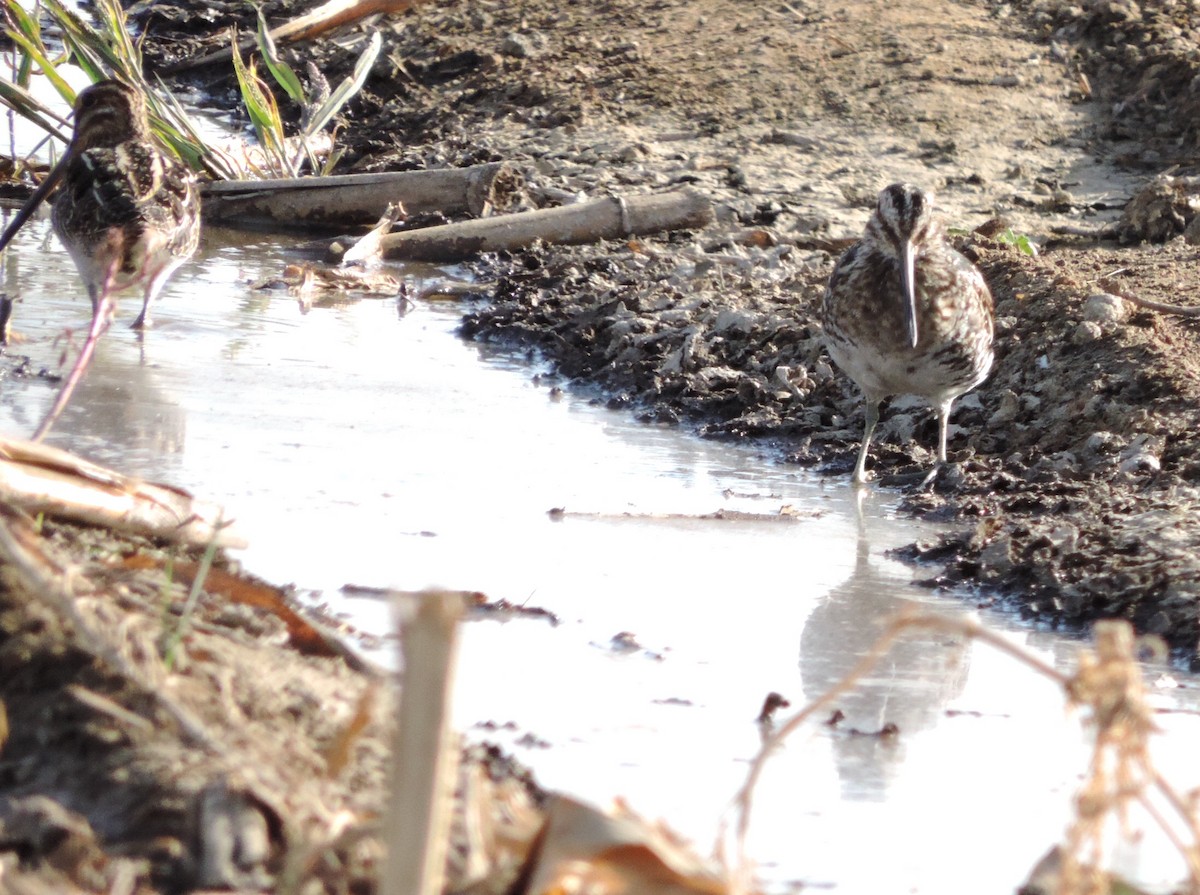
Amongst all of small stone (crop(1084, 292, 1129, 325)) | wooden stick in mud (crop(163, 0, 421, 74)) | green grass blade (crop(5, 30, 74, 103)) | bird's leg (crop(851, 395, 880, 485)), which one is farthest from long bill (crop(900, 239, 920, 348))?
wooden stick in mud (crop(163, 0, 421, 74))

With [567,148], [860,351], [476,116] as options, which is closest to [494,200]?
[567,148]

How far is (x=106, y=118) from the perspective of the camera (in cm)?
724

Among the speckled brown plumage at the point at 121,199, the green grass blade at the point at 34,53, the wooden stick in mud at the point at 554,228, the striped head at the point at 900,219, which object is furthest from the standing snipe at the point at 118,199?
the striped head at the point at 900,219

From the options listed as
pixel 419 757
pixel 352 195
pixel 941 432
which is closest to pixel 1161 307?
pixel 941 432

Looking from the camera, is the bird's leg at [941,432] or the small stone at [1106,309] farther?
the small stone at [1106,309]

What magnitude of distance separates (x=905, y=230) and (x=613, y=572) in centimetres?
227

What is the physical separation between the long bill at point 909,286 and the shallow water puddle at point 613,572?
2.08 feet

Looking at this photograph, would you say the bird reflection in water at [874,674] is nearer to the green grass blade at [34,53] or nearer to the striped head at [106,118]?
the striped head at [106,118]

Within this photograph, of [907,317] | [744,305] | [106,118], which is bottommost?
[907,317]

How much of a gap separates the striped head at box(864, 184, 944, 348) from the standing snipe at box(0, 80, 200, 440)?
287 centimetres

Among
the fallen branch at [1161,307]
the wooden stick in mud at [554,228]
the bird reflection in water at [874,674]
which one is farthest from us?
the wooden stick in mud at [554,228]

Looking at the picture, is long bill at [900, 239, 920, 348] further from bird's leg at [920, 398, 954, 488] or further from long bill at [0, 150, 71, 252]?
long bill at [0, 150, 71, 252]

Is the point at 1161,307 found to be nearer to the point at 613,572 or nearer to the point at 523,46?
the point at 613,572

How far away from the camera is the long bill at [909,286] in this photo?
5820 mm
